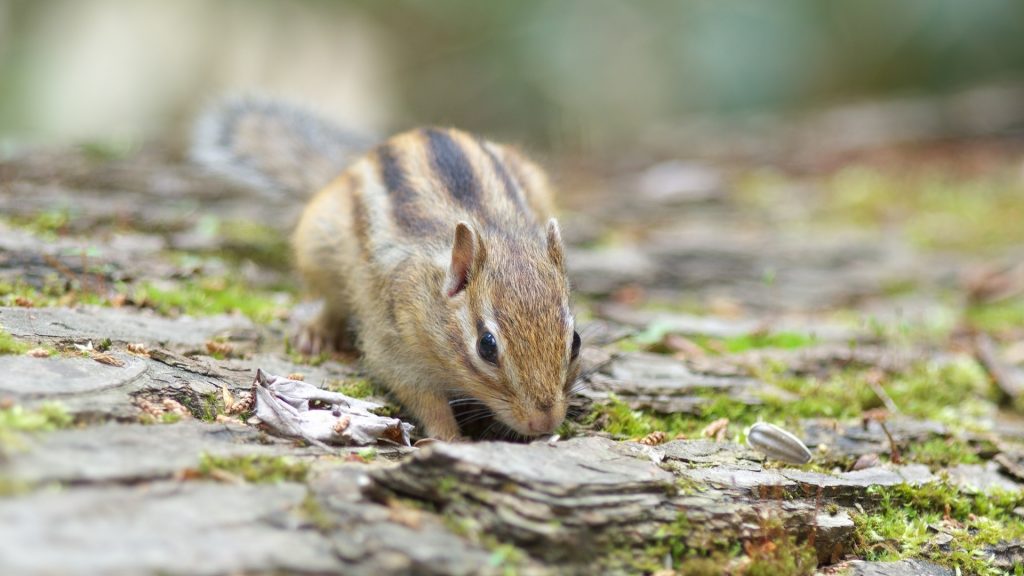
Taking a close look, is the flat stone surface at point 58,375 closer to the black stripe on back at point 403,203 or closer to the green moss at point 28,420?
the green moss at point 28,420

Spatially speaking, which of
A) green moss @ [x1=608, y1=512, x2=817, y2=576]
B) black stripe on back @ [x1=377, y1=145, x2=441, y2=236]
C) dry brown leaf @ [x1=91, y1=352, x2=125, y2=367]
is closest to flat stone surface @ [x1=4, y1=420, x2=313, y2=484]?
dry brown leaf @ [x1=91, y1=352, x2=125, y2=367]

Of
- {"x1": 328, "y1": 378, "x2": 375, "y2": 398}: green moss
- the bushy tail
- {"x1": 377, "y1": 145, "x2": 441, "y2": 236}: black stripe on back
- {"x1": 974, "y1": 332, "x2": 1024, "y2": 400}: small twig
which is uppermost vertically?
the bushy tail

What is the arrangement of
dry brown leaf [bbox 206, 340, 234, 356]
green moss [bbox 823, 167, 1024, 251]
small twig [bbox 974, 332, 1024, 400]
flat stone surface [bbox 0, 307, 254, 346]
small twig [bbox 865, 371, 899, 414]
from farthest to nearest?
green moss [bbox 823, 167, 1024, 251], small twig [bbox 974, 332, 1024, 400], small twig [bbox 865, 371, 899, 414], dry brown leaf [bbox 206, 340, 234, 356], flat stone surface [bbox 0, 307, 254, 346]

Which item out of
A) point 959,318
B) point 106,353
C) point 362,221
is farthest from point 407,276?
point 959,318

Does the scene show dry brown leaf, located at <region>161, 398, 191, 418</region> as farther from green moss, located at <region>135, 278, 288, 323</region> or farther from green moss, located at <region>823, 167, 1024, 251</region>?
green moss, located at <region>823, 167, 1024, 251</region>

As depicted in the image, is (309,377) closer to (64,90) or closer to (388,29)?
(64,90)

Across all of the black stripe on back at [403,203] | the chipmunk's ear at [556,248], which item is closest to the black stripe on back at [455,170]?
the black stripe on back at [403,203]
